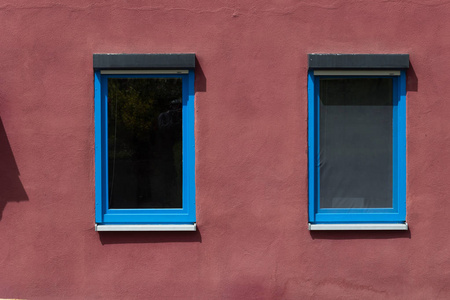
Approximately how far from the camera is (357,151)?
600 cm

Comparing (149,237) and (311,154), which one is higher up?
(311,154)

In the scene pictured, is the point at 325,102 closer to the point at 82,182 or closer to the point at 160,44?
the point at 160,44

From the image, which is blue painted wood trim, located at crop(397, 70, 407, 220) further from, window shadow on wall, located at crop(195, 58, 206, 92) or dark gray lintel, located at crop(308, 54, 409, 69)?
window shadow on wall, located at crop(195, 58, 206, 92)

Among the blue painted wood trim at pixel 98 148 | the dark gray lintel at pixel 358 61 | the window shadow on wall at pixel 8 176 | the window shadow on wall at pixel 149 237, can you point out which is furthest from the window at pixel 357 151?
the window shadow on wall at pixel 8 176

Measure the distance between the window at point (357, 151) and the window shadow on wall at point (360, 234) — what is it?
0.10m

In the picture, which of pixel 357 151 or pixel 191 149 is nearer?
pixel 191 149

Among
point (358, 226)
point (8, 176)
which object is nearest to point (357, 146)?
point (358, 226)

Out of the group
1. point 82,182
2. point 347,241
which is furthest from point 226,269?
point 82,182

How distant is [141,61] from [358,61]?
219cm

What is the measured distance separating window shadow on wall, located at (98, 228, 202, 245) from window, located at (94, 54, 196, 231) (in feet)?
0.27

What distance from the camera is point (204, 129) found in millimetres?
5840

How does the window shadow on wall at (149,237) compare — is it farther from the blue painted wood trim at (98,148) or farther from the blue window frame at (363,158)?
the blue window frame at (363,158)

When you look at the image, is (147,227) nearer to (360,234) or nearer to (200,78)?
(200,78)

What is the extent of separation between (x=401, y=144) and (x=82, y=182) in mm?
3298
